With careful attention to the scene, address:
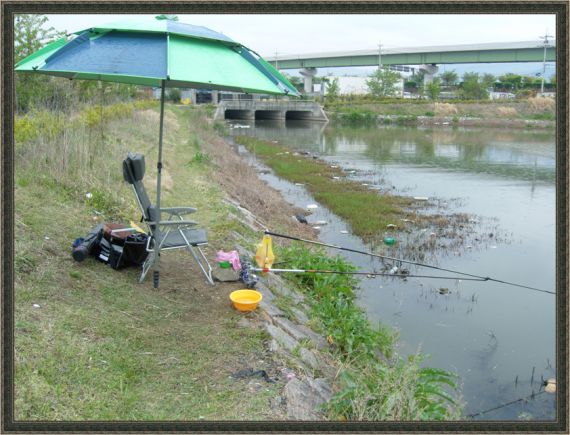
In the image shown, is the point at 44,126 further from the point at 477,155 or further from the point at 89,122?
the point at 477,155

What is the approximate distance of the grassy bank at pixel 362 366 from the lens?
3.64m

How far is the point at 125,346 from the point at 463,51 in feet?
194

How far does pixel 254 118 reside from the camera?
5531 centimetres

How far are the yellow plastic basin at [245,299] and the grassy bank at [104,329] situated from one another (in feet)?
0.35

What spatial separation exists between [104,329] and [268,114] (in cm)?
5398

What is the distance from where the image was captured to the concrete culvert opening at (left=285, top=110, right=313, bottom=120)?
182 feet

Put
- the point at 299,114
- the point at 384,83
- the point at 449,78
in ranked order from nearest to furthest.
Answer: the point at 299,114
the point at 384,83
the point at 449,78

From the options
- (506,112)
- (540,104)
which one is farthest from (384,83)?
(540,104)

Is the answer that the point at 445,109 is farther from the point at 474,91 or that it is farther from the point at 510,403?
the point at 510,403

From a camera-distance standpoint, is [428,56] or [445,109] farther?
[428,56]

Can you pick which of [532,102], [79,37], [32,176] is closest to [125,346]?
[79,37]

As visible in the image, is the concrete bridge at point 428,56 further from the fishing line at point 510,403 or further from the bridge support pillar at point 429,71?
the fishing line at point 510,403

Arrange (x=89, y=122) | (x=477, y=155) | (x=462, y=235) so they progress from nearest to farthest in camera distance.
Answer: (x=89, y=122)
(x=462, y=235)
(x=477, y=155)

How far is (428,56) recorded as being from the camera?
61.4 m
